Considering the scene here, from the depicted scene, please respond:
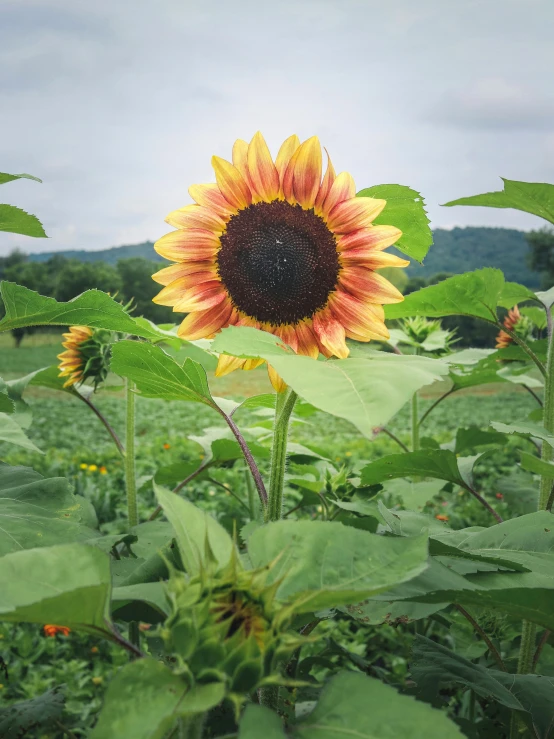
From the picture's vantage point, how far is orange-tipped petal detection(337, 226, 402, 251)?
25.3 inches

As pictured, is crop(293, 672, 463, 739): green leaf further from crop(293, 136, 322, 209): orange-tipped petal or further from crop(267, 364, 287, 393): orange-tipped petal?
crop(293, 136, 322, 209): orange-tipped petal

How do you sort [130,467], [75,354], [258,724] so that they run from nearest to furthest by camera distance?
[258,724]
[130,467]
[75,354]

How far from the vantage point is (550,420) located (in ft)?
2.77

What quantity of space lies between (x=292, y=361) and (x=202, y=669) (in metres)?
0.22

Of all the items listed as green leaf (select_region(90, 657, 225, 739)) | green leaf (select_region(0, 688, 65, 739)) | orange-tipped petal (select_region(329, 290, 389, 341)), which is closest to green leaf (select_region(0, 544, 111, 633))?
green leaf (select_region(90, 657, 225, 739))

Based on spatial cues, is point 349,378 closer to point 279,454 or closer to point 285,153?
point 279,454

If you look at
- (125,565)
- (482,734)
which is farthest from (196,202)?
(482,734)

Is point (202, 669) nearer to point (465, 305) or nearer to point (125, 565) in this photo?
point (125, 565)

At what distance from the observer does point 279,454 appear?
24.5 inches

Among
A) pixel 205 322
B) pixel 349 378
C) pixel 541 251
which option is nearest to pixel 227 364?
pixel 205 322

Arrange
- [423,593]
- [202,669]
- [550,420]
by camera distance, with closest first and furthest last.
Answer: [202,669] < [423,593] < [550,420]

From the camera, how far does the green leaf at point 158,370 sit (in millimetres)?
621

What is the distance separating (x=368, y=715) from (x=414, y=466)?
53cm

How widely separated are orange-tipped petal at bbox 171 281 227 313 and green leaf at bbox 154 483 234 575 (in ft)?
1.06
